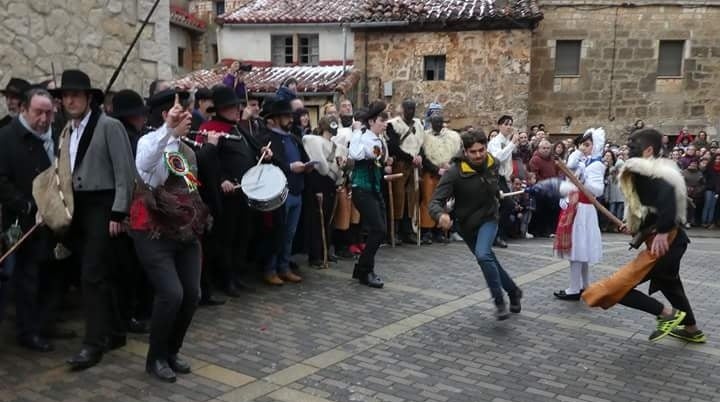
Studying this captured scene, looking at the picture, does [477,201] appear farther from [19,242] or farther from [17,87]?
[17,87]

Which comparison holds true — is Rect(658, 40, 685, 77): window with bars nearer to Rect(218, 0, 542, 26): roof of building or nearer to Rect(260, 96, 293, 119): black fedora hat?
Rect(218, 0, 542, 26): roof of building

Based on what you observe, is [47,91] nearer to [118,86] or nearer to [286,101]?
[286,101]

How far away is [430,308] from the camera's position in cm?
676

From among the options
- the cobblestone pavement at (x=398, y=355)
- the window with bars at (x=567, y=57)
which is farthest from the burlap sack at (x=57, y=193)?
the window with bars at (x=567, y=57)

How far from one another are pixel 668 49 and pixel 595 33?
2.37 m

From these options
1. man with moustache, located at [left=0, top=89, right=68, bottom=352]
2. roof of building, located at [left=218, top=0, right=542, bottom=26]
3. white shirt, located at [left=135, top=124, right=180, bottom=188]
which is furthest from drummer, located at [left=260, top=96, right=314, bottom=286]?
roof of building, located at [left=218, top=0, right=542, bottom=26]

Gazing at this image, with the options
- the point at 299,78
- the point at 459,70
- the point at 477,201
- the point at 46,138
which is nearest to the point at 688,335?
the point at 477,201

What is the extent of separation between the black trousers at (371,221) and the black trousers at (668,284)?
2682mm

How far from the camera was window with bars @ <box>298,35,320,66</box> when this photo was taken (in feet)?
73.4

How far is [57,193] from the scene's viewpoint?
15.8 ft

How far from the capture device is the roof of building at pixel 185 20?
28.4 meters

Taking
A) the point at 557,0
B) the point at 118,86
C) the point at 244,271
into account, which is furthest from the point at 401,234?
the point at 557,0

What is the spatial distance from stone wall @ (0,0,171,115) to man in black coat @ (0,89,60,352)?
2285 mm

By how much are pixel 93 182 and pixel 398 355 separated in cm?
267
